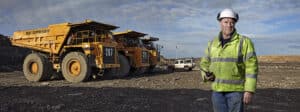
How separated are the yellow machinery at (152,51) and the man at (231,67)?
74.5 feet

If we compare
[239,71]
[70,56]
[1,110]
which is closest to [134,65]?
[70,56]

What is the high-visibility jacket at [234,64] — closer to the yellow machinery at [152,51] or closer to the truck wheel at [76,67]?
the truck wheel at [76,67]

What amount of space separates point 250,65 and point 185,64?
3313 cm

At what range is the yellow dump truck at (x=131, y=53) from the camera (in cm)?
2337

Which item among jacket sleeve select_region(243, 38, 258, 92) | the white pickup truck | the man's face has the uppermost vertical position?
the man's face

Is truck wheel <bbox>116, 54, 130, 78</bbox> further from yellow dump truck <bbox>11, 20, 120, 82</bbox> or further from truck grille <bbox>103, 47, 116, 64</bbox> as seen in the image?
truck grille <bbox>103, 47, 116, 64</bbox>

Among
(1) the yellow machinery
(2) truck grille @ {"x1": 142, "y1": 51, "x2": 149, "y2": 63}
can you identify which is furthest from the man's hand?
(1) the yellow machinery

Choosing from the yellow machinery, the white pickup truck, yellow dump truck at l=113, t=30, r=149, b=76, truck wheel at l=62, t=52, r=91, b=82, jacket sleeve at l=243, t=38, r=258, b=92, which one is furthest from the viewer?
the white pickup truck

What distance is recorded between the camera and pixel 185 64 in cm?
3784

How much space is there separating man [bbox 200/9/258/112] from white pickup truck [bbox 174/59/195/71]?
3254cm

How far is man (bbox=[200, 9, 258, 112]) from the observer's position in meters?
4.78

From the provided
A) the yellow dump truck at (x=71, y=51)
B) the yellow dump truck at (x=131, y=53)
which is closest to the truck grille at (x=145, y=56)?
the yellow dump truck at (x=131, y=53)

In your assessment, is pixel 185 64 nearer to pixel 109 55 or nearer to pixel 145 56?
pixel 145 56

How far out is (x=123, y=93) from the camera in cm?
1384
